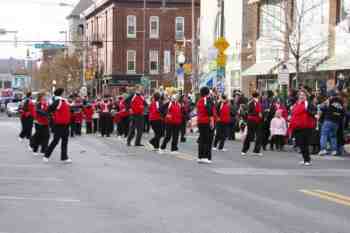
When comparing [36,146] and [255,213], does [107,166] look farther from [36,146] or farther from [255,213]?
[255,213]

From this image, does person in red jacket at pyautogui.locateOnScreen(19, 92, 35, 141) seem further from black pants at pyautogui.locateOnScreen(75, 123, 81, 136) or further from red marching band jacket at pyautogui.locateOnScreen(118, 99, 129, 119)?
black pants at pyautogui.locateOnScreen(75, 123, 81, 136)

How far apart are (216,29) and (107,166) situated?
115 ft

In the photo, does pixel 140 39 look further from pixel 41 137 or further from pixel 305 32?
pixel 41 137

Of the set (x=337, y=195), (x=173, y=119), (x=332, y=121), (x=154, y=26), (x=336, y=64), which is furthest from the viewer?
(x=154, y=26)

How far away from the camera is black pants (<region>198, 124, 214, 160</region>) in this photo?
59.1 feet

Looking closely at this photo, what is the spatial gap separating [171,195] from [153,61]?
6211 cm

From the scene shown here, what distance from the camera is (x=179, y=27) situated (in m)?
73.9

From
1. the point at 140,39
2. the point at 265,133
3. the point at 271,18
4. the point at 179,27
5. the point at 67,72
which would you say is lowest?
the point at 265,133

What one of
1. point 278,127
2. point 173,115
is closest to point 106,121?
point 278,127

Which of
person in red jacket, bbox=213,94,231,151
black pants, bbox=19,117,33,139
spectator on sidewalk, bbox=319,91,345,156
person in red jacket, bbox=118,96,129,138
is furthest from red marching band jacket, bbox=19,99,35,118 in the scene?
spectator on sidewalk, bbox=319,91,345,156

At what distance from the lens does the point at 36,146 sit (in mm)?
20516

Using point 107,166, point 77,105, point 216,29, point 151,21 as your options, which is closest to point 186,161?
point 107,166

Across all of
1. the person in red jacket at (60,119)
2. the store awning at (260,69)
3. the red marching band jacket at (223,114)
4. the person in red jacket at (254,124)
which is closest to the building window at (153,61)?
the store awning at (260,69)

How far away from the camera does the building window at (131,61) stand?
239 ft
